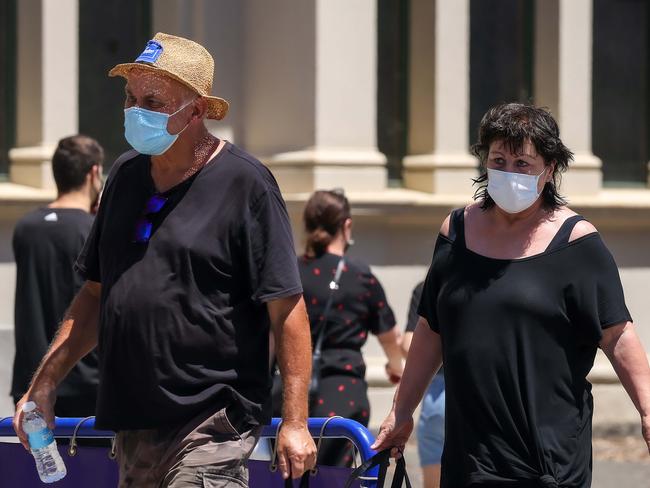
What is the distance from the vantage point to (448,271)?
4.34 metres

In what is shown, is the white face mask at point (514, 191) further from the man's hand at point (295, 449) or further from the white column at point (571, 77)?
the white column at point (571, 77)

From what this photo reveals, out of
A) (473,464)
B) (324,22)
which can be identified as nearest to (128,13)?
(324,22)

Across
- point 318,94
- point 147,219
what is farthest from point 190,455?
point 318,94

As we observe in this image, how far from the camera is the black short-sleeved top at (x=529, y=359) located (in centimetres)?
415

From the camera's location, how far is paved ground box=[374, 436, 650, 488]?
920cm

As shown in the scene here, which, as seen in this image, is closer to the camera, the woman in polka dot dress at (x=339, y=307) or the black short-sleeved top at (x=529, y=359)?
the black short-sleeved top at (x=529, y=359)

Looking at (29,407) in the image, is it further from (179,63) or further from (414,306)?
(414,306)

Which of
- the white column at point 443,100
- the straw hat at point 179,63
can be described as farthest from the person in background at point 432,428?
the white column at point 443,100

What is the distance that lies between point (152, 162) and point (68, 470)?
1033 millimetres

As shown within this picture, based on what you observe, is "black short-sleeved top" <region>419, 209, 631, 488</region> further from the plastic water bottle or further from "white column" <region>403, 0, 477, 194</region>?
"white column" <region>403, 0, 477, 194</region>

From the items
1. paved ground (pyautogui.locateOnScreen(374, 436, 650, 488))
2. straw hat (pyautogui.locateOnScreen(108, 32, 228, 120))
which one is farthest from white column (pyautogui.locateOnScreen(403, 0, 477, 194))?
straw hat (pyautogui.locateOnScreen(108, 32, 228, 120))

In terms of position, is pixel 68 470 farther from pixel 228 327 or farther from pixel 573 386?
pixel 573 386

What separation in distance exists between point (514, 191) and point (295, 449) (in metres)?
0.97

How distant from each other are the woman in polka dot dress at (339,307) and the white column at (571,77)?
4945 mm
